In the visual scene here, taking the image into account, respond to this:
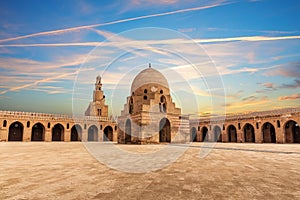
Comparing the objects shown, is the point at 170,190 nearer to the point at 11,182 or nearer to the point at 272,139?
the point at 11,182

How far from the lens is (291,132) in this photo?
Answer: 27.4m

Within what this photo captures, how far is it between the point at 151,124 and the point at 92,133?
22.4 meters

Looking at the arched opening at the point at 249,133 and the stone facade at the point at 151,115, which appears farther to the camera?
the arched opening at the point at 249,133

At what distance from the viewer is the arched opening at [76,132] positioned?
35775 mm

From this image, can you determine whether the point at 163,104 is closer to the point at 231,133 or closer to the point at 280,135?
the point at 280,135

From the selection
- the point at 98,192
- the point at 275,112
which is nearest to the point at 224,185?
the point at 98,192

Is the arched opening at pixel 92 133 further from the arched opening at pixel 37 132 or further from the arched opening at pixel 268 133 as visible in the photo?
the arched opening at pixel 268 133

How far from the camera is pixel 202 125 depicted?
3759 cm

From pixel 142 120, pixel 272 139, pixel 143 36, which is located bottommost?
pixel 272 139

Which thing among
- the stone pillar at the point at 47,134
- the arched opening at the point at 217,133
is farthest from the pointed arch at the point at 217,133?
the stone pillar at the point at 47,134

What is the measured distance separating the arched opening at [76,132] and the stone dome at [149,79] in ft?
49.1

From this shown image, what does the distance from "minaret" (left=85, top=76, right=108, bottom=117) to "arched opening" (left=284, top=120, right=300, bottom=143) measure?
1259 inches

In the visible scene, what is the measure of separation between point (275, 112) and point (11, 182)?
30.0m

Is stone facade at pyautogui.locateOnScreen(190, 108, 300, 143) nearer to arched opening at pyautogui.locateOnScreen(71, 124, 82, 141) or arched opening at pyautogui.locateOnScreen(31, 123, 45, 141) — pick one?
arched opening at pyautogui.locateOnScreen(71, 124, 82, 141)
